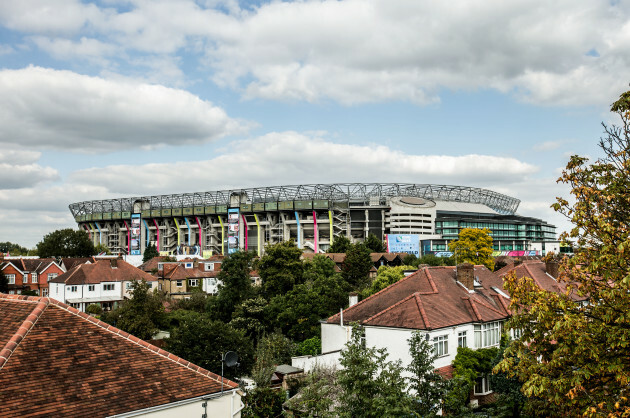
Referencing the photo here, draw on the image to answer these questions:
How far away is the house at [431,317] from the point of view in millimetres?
26125

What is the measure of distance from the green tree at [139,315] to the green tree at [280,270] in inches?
479

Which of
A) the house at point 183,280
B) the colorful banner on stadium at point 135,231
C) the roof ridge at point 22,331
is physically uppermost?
the colorful banner on stadium at point 135,231

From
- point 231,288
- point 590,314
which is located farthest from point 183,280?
point 590,314

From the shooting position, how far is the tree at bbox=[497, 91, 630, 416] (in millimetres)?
10523

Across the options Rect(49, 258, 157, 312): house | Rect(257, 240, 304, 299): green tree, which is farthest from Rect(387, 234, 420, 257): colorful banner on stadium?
Rect(257, 240, 304, 299): green tree

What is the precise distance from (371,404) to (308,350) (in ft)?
75.1

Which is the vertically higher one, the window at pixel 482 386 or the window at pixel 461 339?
the window at pixel 461 339

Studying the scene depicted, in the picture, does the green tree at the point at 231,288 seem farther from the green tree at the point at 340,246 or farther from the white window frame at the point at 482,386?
the green tree at the point at 340,246

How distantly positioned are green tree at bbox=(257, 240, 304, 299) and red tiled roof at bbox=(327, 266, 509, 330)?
20030 millimetres

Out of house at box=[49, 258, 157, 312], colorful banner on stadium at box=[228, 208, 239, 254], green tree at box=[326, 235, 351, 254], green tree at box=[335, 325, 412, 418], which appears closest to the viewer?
green tree at box=[335, 325, 412, 418]

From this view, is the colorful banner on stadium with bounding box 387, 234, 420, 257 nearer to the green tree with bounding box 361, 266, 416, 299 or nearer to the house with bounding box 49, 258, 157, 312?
the house with bounding box 49, 258, 157, 312

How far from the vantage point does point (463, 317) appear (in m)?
28.0

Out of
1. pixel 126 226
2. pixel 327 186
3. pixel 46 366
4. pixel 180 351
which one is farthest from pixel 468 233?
pixel 126 226

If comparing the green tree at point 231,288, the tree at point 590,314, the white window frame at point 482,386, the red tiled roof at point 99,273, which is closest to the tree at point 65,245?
the red tiled roof at point 99,273
